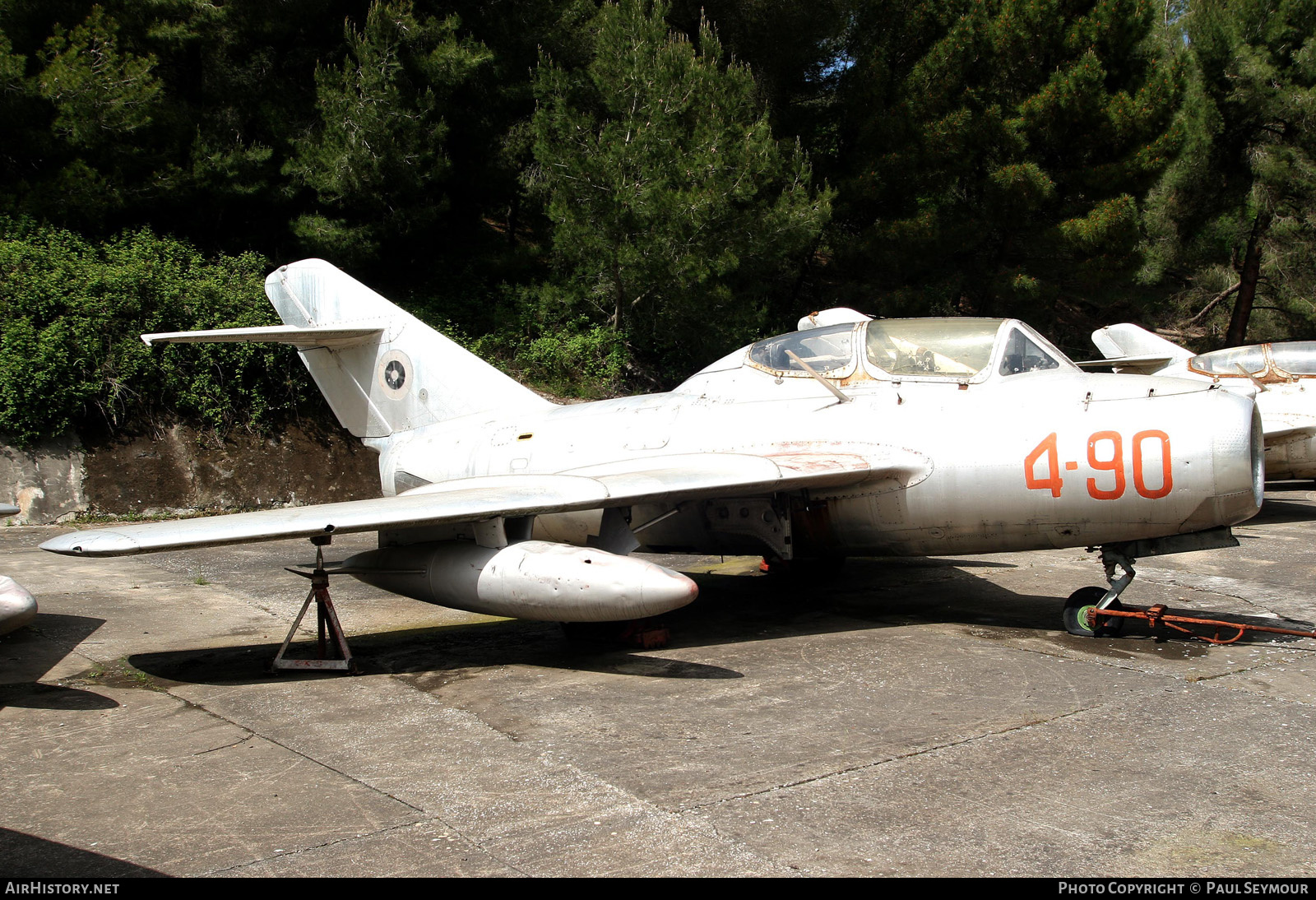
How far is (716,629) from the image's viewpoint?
822cm

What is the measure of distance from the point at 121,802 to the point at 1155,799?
486 cm

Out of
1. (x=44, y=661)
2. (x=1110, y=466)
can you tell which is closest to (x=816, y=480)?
(x=1110, y=466)

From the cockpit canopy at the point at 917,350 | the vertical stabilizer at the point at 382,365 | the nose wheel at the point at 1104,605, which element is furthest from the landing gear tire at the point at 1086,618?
the vertical stabilizer at the point at 382,365

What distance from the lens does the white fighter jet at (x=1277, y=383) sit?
1397cm

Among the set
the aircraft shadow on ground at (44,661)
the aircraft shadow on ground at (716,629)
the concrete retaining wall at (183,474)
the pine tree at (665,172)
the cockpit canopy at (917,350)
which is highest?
the pine tree at (665,172)

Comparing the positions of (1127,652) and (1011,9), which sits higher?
(1011,9)

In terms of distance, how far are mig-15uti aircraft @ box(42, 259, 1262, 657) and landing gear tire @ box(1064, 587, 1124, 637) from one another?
0.07ft

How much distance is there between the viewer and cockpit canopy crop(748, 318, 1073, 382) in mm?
7723

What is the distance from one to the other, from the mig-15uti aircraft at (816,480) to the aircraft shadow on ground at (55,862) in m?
2.08

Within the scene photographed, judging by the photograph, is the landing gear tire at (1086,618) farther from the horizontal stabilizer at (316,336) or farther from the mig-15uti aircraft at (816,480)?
the horizontal stabilizer at (316,336)

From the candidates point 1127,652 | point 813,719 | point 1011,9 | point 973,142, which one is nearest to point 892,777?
point 813,719

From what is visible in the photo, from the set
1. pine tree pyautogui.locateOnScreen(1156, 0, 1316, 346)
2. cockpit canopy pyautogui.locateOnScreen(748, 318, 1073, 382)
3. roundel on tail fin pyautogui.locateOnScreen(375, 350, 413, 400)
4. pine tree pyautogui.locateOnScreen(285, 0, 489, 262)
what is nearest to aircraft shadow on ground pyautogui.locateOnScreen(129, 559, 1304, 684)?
cockpit canopy pyautogui.locateOnScreen(748, 318, 1073, 382)
